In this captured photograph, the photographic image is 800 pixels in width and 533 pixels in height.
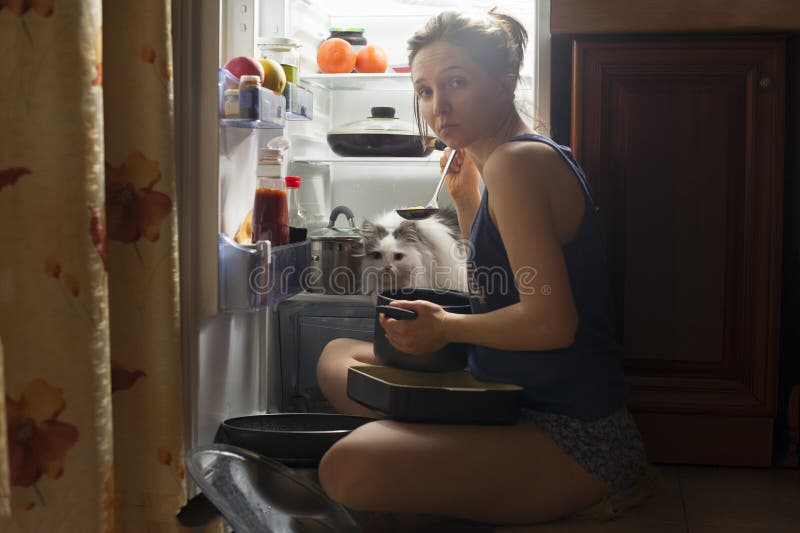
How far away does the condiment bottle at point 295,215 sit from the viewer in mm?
1816

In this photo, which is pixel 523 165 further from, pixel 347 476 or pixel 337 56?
pixel 337 56

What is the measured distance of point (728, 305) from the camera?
1.66 metres

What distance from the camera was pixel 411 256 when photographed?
6.23 ft

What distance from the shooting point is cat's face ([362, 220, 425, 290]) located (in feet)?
6.22

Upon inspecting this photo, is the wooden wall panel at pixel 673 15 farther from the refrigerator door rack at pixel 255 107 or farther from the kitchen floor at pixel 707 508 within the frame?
the kitchen floor at pixel 707 508

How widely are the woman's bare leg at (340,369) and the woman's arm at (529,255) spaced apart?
44 cm

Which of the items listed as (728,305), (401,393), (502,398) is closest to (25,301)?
(401,393)

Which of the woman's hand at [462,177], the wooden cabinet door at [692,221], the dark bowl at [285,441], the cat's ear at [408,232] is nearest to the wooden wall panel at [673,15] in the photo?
the wooden cabinet door at [692,221]

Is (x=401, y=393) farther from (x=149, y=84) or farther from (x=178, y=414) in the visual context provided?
(x=149, y=84)

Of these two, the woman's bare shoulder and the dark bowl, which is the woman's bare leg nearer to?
the dark bowl

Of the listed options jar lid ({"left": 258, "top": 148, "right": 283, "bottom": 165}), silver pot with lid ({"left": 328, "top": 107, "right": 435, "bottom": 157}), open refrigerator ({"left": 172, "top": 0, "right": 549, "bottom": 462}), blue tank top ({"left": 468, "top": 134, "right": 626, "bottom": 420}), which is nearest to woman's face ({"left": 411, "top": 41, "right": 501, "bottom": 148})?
blue tank top ({"left": 468, "top": 134, "right": 626, "bottom": 420})

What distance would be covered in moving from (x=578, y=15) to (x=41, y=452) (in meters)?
1.18

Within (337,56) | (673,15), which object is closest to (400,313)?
(673,15)

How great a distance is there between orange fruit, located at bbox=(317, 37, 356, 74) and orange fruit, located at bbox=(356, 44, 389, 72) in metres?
0.02
